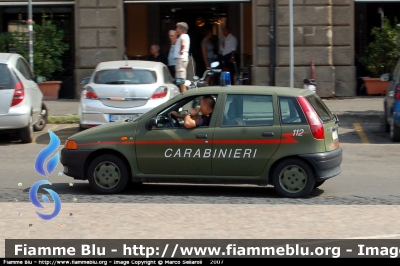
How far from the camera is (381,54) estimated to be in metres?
19.3

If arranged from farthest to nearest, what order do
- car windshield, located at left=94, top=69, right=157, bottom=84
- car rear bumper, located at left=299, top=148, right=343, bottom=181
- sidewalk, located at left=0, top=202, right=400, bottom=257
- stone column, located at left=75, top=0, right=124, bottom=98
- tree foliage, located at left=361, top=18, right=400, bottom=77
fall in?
stone column, located at left=75, top=0, right=124, bottom=98
tree foliage, located at left=361, top=18, right=400, bottom=77
car windshield, located at left=94, top=69, right=157, bottom=84
car rear bumper, located at left=299, top=148, right=343, bottom=181
sidewalk, located at left=0, top=202, right=400, bottom=257

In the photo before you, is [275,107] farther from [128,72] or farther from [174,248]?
[128,72]

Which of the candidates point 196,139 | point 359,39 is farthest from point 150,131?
point 359,39

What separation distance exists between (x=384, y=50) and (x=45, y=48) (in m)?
8.31

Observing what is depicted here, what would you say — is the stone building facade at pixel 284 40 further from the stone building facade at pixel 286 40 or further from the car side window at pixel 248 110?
the car side window at pixel 248 110

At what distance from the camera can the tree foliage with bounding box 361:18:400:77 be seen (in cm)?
1906

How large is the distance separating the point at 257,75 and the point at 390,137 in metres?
5.43

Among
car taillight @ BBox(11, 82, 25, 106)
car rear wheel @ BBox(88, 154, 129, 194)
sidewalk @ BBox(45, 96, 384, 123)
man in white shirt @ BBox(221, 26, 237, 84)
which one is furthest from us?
man in white shirt @ BBox(221, 26, 237, 84)

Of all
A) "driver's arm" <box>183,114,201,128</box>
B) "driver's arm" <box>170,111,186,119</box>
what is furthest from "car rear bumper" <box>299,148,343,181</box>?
"driver's arm" <box>170,111,186,119</box>

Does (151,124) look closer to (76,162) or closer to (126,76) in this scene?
(76,162)

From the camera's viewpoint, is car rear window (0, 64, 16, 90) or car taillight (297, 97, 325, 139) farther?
car rear window (0, 64, 16, 90)

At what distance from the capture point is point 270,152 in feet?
30.7

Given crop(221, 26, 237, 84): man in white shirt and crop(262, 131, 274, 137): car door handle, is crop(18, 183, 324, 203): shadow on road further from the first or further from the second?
crop(221, 26, 237, 84): man in white shirt

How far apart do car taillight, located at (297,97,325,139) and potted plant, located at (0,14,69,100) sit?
11364mm
